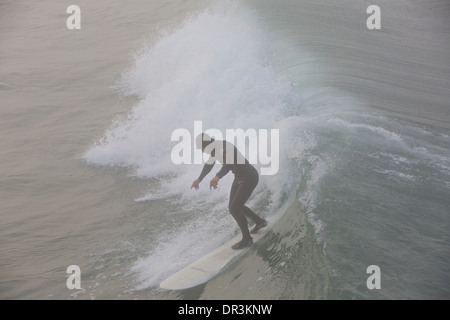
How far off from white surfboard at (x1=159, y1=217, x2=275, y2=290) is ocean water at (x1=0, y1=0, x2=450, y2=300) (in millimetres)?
123

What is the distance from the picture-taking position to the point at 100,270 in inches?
290

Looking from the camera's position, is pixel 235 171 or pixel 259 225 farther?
pixel 259 225

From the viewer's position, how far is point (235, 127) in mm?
10953

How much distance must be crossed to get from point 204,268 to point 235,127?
474 cm

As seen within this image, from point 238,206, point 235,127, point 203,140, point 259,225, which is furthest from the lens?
point 235,127

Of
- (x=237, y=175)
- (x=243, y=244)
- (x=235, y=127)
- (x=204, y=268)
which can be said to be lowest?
(x=204, y=268)

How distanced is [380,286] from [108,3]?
20529 mm

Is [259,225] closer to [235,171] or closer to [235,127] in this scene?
[235,171]

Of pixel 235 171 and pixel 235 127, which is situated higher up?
pixel 235 127

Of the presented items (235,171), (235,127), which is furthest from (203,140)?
(235,127)

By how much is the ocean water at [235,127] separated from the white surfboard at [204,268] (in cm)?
12

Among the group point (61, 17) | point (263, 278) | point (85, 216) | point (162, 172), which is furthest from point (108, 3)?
point (263, 278)

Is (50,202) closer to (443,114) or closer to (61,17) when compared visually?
(443,114)

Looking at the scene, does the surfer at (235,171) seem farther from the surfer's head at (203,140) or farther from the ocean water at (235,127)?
the ocean water at (235,127)
